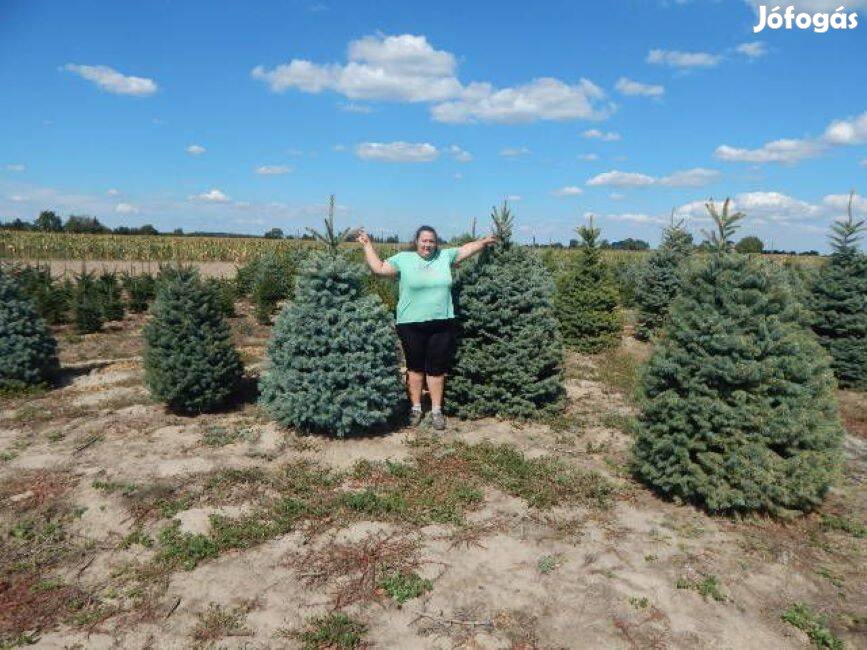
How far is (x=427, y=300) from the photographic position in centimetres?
640

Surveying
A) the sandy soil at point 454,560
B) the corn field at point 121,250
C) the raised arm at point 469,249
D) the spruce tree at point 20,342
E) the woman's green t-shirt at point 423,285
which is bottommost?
the sandy soil at point 454,560

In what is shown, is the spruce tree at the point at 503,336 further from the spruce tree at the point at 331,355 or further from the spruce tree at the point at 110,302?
the spruce tree at the point at 110,302

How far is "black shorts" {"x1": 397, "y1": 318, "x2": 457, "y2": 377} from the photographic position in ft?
21.5

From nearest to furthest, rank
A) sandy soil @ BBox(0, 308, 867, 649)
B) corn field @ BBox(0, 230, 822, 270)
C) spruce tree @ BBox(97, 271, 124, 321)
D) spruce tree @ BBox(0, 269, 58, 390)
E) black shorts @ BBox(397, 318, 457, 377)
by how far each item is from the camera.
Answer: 1. sandy soil @ BBox(0, 308, 867, 649)
2. black shorts @ BBox(397, 318, 457, 377)
3. spruce tree @ BBox(0, 269, 58, 390)
4. spruce tree @ BBox(97, 271, 124, 321)
5. corn field @ BBox(0, 230, 822, 270)

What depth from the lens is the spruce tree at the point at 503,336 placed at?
6.91 metres

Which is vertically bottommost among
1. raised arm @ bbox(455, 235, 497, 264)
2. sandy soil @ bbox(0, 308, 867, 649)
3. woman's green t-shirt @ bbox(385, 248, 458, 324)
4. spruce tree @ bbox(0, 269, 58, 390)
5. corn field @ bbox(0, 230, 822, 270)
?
sandy soil @ bbox(0, 308, 867, 649)

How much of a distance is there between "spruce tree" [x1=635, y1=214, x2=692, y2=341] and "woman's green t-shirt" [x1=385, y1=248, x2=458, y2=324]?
8303 millimetres

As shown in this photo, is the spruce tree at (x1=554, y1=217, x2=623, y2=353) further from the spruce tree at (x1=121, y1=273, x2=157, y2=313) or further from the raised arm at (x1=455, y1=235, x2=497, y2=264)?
the spruce tree at (x1=121, y1=273, x2=157, y2=313)

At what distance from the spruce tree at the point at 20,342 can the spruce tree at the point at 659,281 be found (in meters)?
11.9

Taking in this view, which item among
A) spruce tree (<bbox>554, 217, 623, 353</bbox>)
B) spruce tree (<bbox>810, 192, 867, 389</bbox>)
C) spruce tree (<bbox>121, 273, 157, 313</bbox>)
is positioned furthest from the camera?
spruce tree (<bbox>121, 273, 157, 313</bbox>)

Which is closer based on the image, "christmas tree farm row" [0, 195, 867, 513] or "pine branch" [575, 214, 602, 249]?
"christmas tree farm row" [0, 195, 867, 513]

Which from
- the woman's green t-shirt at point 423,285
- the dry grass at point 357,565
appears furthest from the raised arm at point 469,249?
the dry grass at point 357,565

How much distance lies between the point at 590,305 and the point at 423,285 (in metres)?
6.71

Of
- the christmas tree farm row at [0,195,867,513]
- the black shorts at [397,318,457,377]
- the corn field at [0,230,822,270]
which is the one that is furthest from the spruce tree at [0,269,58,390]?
the corn field at [0,230,822,270]
